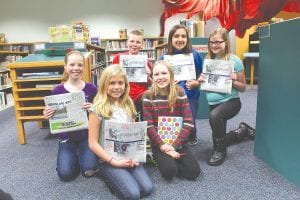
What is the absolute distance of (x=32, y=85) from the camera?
9.75 feet

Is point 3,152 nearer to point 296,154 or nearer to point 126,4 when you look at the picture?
point 296,154

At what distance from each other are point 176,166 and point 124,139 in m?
0.45

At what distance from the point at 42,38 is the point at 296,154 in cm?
770

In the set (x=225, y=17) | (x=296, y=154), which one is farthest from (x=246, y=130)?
(x=225, y=17)

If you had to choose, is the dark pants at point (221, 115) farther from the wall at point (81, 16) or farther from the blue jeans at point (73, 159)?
the wall at point (81, 16)

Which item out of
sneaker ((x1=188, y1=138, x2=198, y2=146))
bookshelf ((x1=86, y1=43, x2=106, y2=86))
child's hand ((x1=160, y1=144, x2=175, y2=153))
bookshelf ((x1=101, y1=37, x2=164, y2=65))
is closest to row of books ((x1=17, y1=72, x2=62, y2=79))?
bookshelf ((x1=86, y1=43, x2=106, y2=86))

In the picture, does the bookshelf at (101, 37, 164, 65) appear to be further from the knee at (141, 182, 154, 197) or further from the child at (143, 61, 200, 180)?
the knee at (141, 182, 154, 197)

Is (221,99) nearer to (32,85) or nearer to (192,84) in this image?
(192,84)

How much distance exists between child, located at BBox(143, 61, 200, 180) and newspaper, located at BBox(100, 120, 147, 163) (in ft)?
0.70

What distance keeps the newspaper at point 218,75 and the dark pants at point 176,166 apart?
65cm

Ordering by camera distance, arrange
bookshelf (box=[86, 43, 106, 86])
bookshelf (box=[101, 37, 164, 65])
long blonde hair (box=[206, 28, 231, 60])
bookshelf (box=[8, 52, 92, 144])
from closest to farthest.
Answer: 1. long blonde hair (box=[206, 28, 231, 60])
2. bookshelf (box=[8, 52, 92, 144])
3. bookshelf (box=[86, 43, 106, 86])
4. bookshelf (box=[101, 37, 164, 65])

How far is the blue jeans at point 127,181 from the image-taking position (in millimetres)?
1733

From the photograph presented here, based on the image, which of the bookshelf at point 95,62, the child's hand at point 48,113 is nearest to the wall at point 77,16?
the bookshelf at point 95,62

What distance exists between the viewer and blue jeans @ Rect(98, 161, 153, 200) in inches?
68.2
